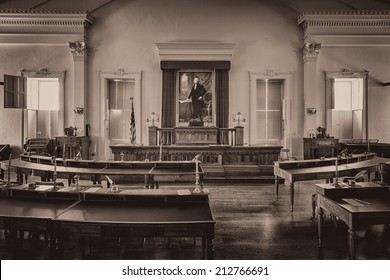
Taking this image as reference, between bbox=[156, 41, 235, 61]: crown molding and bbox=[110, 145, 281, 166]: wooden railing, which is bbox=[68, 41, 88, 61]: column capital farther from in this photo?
bbox=[110, 145, 281, 166]: wooden railing

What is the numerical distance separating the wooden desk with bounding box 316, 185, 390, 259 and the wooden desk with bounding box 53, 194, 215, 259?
125cm

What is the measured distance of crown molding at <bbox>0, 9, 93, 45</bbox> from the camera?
11.4 meters

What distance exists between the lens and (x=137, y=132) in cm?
1202

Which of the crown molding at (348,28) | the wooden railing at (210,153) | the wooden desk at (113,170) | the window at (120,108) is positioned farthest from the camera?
the window at (120,108)

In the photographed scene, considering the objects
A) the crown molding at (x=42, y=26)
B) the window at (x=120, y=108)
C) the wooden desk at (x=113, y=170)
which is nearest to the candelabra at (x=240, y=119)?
the window at (x=120, y=108)

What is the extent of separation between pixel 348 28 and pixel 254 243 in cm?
945

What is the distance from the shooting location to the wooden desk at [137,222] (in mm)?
2898

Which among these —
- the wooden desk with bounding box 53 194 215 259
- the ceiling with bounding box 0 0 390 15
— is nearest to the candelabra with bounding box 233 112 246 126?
the ceiling with bounding box 0 0 390 15

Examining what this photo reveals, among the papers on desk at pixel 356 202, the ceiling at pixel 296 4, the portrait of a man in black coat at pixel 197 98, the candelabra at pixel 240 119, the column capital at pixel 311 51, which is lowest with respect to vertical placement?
the papers on desk at pixel 356 202

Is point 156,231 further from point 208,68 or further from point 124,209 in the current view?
point 208,68

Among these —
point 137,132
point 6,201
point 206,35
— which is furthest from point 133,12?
point 6,201

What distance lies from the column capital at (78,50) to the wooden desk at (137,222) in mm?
8942

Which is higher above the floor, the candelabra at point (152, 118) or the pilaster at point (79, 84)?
the pilaster at point (79, 84)

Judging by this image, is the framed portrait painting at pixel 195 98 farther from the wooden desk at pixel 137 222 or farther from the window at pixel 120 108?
the wooden desk at pixel 137 222
